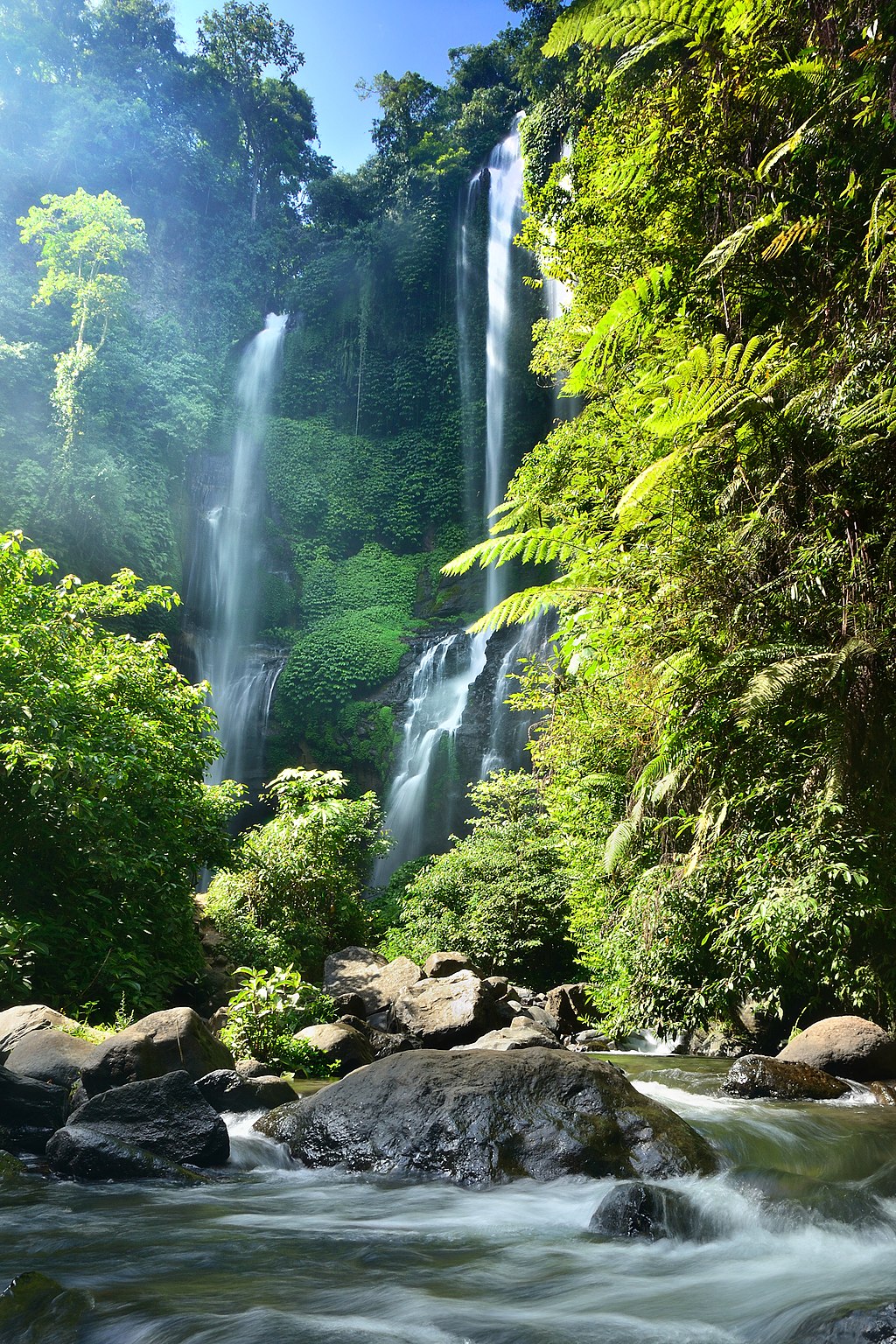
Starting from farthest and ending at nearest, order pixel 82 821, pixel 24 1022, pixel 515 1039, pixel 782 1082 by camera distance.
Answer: pixel 82 821 → pixel 515 1039 → pixel 24 1022 → pixel 782 1082

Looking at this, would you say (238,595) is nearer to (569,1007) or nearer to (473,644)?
(473,644)

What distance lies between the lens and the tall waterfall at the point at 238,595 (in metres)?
24.4

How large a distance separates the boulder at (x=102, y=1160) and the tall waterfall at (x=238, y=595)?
722 inches

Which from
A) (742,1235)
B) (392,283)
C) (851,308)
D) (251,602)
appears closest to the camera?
(742,1235)

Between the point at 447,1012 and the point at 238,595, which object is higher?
the point at 238,595

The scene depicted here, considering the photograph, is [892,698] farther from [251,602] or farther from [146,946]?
[251,602]

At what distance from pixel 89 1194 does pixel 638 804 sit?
409 cm

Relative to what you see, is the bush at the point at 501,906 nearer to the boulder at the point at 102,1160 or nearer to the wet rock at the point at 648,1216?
the boulder at the point at 102,1160

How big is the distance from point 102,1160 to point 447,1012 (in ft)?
14.4

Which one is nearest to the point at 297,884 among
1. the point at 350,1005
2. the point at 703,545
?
the point at 350,1005

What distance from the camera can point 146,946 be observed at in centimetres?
800

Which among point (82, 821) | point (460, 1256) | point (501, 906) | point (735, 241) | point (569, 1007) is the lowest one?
point (569, 1007)

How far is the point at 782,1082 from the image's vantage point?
600 cm

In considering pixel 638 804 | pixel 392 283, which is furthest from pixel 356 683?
pixel 638 804
